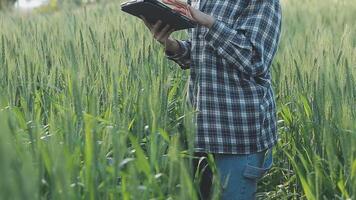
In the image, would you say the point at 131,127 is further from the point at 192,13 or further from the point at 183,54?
the point at 192,13

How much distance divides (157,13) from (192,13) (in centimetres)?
12

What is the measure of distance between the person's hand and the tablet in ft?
0.04

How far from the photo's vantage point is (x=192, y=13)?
62.4 inches

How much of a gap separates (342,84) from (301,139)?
13.3 inches

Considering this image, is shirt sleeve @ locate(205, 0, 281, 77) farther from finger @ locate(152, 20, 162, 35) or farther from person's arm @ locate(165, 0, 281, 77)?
finger @ locate(152, 20, 162, 35)

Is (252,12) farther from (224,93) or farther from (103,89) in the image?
Result: (103,89)

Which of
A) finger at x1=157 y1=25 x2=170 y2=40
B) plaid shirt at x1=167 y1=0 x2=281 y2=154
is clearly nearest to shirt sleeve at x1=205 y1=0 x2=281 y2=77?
plaid shirt at x1=167 y1=0 x2=281 y2=154

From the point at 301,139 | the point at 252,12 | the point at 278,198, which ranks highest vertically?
the point at 252,12

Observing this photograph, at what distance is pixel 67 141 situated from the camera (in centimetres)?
126

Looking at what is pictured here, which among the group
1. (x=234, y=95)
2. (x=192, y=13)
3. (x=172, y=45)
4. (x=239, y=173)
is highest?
(x=192, y=13)

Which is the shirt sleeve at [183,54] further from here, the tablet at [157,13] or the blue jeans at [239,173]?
the blue jeans at [239,173]

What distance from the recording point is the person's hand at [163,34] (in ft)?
5.70

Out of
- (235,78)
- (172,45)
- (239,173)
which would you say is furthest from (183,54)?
(239,173)

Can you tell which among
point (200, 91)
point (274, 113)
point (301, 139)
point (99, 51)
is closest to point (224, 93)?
point (200, 91)
